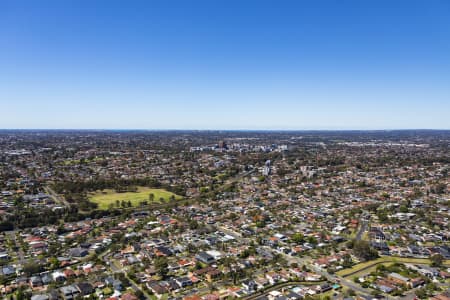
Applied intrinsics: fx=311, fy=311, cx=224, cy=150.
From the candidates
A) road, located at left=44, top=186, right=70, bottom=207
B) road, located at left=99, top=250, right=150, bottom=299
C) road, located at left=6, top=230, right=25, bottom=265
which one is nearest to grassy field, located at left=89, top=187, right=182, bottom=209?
road, located at left=44, top=186, right=70, bottom=207

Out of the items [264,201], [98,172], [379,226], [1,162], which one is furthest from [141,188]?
[1,162]

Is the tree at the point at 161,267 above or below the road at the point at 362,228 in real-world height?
above

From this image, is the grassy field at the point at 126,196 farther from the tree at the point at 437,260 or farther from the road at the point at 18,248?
the tree at the point at 437,260

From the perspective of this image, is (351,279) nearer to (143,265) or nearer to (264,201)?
(143,265)

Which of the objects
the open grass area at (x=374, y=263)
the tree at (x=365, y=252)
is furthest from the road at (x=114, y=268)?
the tree at (x=365, y=252)

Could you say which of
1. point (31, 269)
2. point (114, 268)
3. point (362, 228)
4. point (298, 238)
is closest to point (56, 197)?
point (31, 269)

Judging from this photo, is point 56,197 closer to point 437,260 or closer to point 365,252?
point 365,252

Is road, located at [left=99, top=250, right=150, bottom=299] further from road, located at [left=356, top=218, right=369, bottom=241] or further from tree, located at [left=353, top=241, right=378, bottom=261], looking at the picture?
road, located at [left=356, top=218, right=369, bottom=241]
